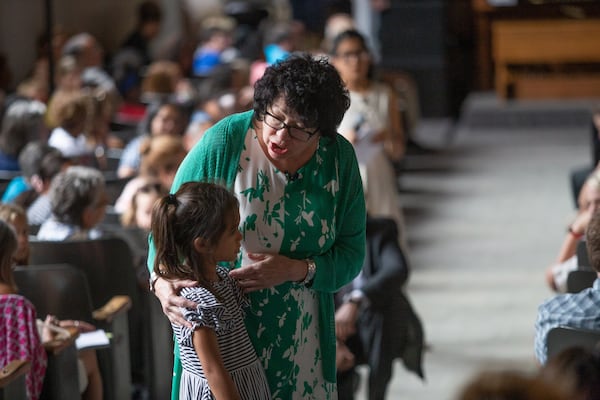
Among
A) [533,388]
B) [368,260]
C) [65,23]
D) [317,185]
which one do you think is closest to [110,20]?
[65,23]

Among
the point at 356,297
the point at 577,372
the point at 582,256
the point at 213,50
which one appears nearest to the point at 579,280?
the point at 582,256

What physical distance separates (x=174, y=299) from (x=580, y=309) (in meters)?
1.14

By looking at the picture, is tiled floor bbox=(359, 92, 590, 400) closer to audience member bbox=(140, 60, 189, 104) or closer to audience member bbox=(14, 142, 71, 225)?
audience member bbox=(14, 142, 71, 225)

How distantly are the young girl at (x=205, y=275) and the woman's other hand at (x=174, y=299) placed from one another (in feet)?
0.05

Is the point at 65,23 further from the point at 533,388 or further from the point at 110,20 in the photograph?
the point at 533,388

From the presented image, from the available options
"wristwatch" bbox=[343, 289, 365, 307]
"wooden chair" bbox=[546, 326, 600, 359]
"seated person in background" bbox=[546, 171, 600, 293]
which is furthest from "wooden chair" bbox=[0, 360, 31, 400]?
"seated person in background" bbox=[546, 171, 600, 293]

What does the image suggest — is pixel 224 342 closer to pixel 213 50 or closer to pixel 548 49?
pixel 213 50

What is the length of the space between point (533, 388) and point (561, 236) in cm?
663

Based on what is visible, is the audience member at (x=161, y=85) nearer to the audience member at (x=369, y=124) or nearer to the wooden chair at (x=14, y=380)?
the audience member at (x=369, y=124)

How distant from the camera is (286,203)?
9.27ft

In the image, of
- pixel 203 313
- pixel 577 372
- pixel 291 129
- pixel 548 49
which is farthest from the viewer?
pixel 548 49

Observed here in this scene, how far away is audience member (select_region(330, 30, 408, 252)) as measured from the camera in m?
5.40

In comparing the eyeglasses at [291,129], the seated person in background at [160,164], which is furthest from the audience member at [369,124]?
the eyeglasses at [291,129]

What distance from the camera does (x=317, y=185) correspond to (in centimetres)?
284
